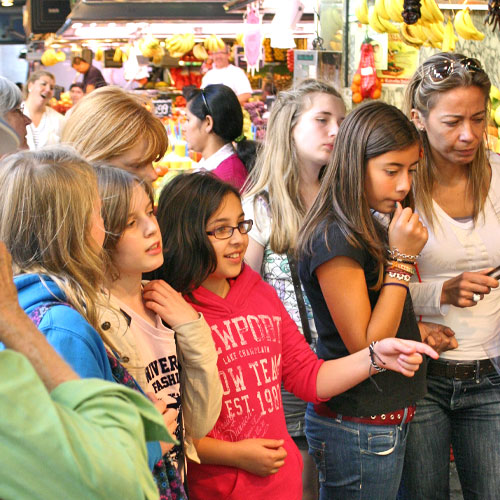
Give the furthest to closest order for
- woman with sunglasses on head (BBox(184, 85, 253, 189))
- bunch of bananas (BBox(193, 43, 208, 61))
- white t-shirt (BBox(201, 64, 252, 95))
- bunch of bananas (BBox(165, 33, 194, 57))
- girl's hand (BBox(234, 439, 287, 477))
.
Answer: bunch of bananas (BBox(193, 43, 208, 61))
bunch of bananas (BBox(165, 33, 194, 57))
white t-shirt (BBox(201, 64, 252, 95))
woman with sunglasses on head (BBox(184, 85, 253, 189))
girl's hand (BBox(234, 439, 287, 477))

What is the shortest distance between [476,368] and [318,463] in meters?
0.54

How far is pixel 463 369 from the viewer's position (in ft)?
7.29

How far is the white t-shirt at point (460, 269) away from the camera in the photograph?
2.25 metres

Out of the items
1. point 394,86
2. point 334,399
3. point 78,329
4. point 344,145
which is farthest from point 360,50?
point 78,329

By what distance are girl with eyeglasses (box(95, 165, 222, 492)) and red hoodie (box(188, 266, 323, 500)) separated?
137 millimetres

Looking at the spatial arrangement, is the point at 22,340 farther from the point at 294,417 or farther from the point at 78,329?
the point at 294,417

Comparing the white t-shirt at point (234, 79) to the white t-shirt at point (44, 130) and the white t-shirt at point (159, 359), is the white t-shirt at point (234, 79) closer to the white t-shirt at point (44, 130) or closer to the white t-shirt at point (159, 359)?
the white t-shirt at point (44, 130)

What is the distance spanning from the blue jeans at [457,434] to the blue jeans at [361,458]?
15 centimetres

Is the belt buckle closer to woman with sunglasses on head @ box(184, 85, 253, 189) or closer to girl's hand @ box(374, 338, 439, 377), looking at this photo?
girl's hand @ box(374, 338, 439, 377)

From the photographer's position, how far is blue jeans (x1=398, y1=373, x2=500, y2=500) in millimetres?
2219

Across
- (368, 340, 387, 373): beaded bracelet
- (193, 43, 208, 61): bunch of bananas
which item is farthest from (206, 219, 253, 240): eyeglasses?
(193, 43, 208, 61): bunch of bananas

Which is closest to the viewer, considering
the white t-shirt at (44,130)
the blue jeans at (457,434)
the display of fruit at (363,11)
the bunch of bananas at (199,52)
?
the blue jeans at (457,434)

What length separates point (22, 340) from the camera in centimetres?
89

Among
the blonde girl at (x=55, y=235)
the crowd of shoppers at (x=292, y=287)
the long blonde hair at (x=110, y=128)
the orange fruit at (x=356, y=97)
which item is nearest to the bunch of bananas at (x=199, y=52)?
the orange fruit at (x=356, y=97)
